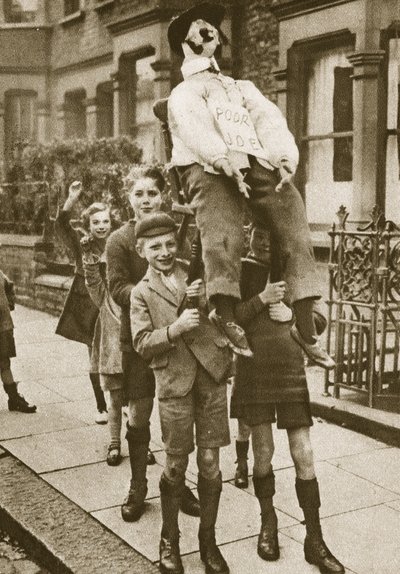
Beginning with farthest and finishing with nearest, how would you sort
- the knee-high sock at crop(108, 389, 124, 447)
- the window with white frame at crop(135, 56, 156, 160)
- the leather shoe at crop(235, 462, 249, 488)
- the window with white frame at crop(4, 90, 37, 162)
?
the window with white frame at crop(4, 90, 37, 162) < the window with white frame at crop(135, 56, 156, 160) < the knee-high sock at crop(108, 389, 124, 447) < the leather shoe at crop(235, 462, 249, 488)

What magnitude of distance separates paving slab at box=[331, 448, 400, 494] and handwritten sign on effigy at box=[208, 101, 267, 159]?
7.98 ft

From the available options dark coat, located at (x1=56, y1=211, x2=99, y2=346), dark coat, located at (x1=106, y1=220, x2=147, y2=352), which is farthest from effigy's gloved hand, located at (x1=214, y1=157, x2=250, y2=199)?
dark coat, located at (x1=56, y1=211, x2=99, y2=346)

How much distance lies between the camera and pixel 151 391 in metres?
4.75

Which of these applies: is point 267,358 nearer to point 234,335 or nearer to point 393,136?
point 234,335

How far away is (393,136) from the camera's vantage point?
998cm

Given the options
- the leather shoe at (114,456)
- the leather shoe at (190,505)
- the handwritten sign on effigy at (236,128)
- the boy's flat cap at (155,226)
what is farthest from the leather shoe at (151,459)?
the handwritten sign on effigy at (236,128)

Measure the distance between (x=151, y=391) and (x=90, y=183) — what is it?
24.3ft

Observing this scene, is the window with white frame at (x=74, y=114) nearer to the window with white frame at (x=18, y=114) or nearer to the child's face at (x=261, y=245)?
the window with white frame at (x=18, y=114)

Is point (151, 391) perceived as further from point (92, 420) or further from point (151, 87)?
point (151, 87)

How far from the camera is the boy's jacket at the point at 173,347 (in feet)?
12.8

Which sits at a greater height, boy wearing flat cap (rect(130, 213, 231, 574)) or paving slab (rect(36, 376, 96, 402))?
boy wearing flat cap (rect(130, 213, 231, 574))

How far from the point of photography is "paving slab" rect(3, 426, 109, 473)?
5.57 meters

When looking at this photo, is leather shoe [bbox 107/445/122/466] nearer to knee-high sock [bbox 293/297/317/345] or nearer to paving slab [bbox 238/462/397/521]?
paving slab [bbox 238/462/397/521]

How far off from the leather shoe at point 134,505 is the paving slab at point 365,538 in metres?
0.81
